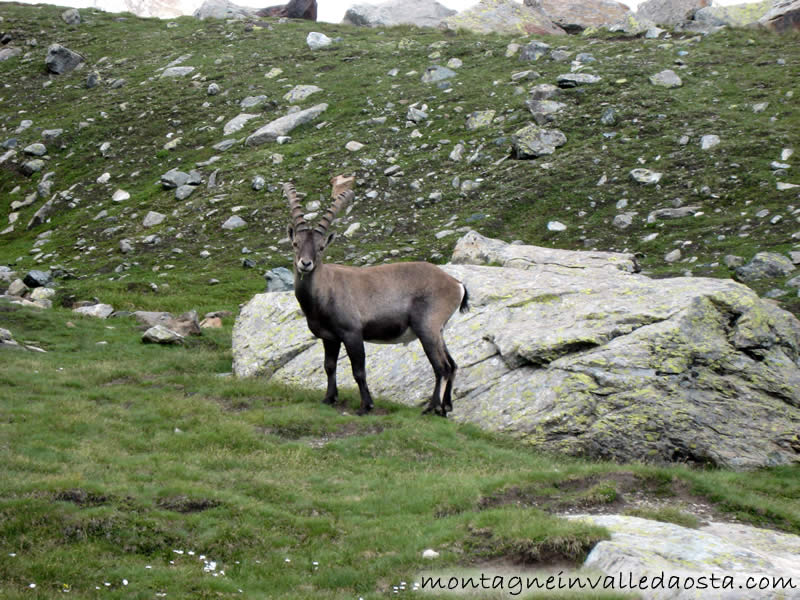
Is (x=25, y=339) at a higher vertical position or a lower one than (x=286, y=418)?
lower

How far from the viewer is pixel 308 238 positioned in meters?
14.9

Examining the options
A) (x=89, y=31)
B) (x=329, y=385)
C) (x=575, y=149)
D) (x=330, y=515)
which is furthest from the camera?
(x=89, y=31)

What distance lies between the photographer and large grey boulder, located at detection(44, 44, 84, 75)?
156 ft

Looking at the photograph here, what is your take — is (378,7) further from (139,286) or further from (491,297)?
(491,297)

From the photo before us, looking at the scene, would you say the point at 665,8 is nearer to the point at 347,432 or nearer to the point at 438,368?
the point at 438,368

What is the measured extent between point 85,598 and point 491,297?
11333mm

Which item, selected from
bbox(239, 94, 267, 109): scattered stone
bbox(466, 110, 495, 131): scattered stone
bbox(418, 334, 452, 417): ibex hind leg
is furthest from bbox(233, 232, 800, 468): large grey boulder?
bbox(239, 94, 267, 109): scattered stone

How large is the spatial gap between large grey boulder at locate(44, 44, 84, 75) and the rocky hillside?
15 centimetres

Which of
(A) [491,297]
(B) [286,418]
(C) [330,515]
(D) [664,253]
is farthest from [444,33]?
(C) [330,515]

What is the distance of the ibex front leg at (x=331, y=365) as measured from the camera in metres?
15.7

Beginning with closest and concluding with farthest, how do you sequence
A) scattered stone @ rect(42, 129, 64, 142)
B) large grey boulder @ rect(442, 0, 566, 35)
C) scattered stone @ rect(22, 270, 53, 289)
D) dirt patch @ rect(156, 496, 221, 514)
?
dirt patch @ rect(156, 496, 221, 514) < scattered stone @ rect(22, 270, 53, 289) < scattered stone @ rect(42, 129, 64, 142) < large grey boulder @ rect(442, 0, 566, 35)

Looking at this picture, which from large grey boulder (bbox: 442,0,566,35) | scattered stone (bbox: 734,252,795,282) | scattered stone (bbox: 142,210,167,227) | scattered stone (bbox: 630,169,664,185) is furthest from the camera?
large grey boulder (bbox: 442,0,566,35)

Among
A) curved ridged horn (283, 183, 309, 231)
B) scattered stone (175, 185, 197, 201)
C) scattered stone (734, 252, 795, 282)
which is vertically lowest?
scattered stone (175, 185, 197, 201)

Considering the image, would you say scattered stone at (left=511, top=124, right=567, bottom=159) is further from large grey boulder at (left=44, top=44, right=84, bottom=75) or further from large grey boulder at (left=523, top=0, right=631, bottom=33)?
large grey boulder at (left=44, top=44, right=84, bottom=75)
